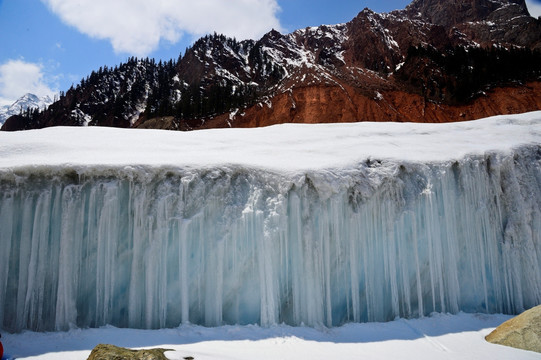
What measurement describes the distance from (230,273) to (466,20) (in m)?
68.7

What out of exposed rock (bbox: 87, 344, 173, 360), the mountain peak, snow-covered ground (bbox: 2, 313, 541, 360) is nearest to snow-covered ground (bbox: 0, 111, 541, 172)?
snow-covered ground (bbox: 2, 313, 541, 360)

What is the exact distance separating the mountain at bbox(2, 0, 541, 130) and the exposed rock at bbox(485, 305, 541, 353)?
26.1 m

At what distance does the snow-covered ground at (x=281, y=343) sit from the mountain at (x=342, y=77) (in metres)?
26.4

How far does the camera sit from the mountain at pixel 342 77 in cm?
3061

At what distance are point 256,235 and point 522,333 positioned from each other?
4.35 metres

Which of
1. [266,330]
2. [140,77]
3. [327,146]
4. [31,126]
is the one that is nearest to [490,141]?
[327,146]

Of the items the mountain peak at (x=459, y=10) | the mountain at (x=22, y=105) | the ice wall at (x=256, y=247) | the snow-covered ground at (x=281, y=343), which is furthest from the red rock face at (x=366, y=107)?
the mountain at (x=22, y=105)

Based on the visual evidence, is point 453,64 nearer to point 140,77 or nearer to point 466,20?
point 466,20

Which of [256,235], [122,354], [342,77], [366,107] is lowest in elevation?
[122,354]

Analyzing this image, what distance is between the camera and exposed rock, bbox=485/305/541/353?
4.73 meters

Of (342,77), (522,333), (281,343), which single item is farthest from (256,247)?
(342,77)

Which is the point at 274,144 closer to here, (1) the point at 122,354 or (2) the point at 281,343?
(2) the point at 281,343

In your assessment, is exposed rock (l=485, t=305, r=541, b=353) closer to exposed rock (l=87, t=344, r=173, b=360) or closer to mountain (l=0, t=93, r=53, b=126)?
exposed rock (l=87, t=344, r=173, b=360)

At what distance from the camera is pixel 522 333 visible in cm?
485
